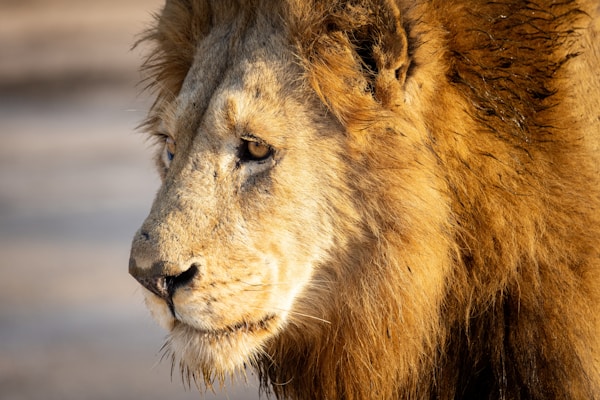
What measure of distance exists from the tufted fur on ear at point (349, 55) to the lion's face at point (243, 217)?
0.22ft

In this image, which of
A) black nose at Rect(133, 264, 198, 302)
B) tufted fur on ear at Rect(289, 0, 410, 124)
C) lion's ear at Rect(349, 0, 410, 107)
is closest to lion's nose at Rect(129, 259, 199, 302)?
black nose at Rect(133, 264, 198, 302)

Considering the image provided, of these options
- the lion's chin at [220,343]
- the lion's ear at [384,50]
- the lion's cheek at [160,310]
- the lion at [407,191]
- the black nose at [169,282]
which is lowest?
the lion's chin at [220,343]

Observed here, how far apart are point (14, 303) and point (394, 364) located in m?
4.24

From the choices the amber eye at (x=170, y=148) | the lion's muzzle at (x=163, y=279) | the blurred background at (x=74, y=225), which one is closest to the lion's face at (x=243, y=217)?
the lion's muzzle at (x=163, y=279)

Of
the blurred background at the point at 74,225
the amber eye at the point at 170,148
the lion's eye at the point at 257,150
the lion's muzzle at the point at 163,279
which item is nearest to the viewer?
the lion's muzzle at the point at 163,279

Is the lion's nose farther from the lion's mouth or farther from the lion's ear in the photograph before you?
the lion's ear

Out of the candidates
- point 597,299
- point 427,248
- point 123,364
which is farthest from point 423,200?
point 123,364

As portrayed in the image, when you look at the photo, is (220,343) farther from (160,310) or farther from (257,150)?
(257,150)

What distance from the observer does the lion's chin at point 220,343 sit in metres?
2.89

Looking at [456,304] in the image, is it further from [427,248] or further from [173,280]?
[173,280]

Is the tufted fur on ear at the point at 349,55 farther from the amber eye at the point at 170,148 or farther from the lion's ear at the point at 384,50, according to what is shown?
the amber eye at the point at 170,148

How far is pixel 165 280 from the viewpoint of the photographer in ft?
9.23

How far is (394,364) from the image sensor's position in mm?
3072

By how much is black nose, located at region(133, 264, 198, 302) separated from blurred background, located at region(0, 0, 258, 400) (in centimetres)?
52
